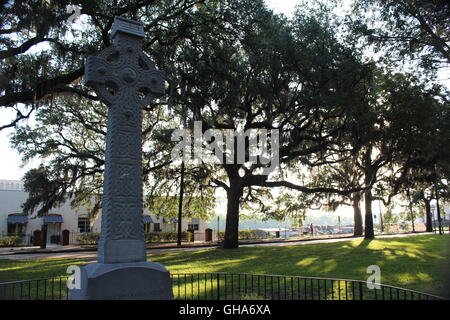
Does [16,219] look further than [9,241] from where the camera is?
Yes

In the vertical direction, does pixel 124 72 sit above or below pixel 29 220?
above

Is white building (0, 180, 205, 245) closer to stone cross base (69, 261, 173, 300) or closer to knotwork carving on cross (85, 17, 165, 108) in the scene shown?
knotwork carving on cross (85, 17, 165, 108)

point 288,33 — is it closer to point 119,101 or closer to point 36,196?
point 119,101

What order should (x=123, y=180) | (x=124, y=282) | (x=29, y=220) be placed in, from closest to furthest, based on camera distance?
(x=124, y=282) < (x=123, y=180) < (x=29, y=220)

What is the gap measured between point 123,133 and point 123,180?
0.82 m

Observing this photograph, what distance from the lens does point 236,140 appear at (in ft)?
69.3

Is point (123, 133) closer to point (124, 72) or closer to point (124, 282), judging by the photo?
point (124, 72)

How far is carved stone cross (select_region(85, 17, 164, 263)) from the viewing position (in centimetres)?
617

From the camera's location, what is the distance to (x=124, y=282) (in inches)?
228

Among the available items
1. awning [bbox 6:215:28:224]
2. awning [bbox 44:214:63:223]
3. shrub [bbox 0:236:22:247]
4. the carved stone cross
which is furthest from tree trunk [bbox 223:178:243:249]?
awning [bbox 6:215:28:224]

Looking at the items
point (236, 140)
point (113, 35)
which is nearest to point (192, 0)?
point (236, 140)

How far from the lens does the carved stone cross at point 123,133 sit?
6168 mm

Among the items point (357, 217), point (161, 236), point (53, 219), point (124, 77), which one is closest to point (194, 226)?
point (161, 236)

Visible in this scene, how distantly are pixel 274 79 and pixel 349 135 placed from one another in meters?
4.93
